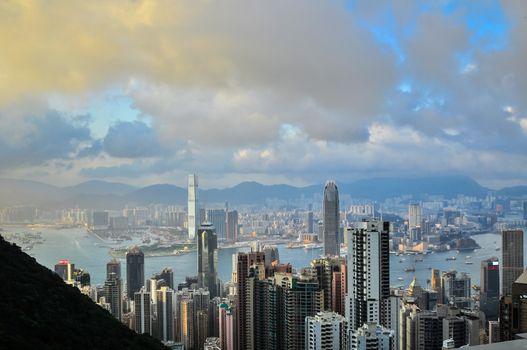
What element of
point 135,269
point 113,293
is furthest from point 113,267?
point 113,293

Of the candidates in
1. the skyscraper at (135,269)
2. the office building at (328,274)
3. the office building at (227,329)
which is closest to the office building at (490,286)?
the office building at (328,274)

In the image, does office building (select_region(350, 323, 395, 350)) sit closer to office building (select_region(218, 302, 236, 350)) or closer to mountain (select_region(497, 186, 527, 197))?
office building (select_region(218, 302, 236, 350))

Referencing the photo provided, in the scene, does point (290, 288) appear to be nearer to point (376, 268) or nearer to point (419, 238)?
point (376, 268)


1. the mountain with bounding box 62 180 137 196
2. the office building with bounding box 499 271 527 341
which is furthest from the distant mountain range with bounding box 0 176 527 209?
the office building with bounding box 499 271 527 341

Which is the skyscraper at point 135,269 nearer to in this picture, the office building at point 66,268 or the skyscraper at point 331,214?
the office building at point 66,268

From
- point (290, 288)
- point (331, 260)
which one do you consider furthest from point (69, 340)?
point (331, 260)
